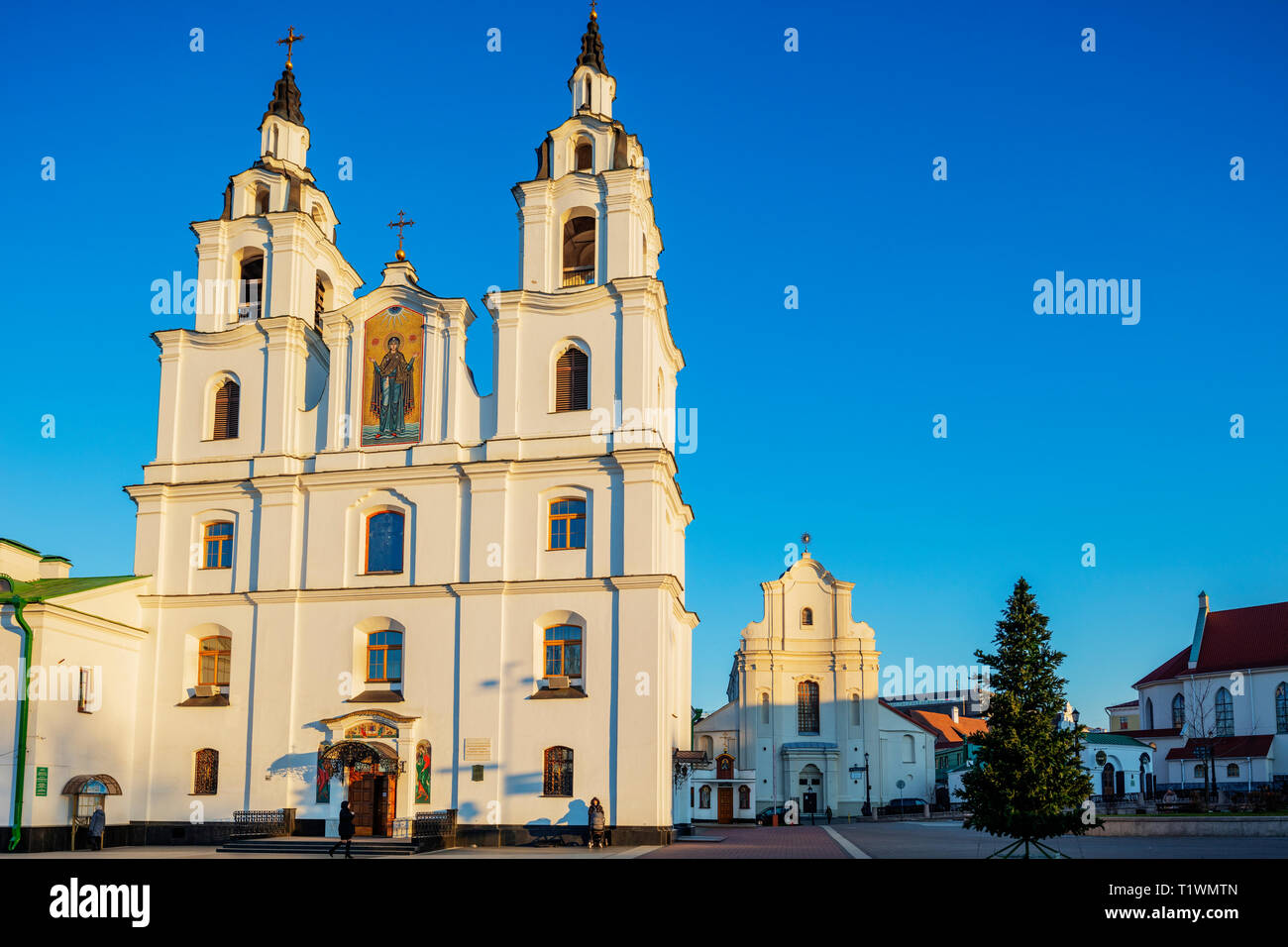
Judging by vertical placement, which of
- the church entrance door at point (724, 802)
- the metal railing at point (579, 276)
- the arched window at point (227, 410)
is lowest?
the church entrance door at point (724, 802)

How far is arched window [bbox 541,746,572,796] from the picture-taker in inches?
1172

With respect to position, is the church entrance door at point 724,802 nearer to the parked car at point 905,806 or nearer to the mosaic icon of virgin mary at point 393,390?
the parked car at point 905,806

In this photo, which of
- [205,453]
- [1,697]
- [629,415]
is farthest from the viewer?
[205,453]

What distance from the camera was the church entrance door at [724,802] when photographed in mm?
57219

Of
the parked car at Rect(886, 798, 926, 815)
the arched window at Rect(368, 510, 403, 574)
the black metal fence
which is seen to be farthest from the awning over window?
the parked car at Rect(886, 798, 926, 815)

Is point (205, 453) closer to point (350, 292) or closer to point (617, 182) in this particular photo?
point (350, 292)

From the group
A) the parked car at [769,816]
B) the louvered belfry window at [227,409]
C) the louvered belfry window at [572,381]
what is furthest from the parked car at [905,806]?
the louvered belfry window at [227,409]

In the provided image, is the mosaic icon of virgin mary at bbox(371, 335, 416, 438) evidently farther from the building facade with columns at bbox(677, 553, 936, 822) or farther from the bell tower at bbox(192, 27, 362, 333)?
the building facade with columns at bbox(677, 553, 936, 822)

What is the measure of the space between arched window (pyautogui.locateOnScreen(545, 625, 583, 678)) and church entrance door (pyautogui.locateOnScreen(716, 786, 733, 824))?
95.8ft

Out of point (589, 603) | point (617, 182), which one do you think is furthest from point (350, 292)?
point (589, 603)

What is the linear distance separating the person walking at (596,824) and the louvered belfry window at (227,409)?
608 inches

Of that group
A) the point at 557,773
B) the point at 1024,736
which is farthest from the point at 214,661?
the point at 1024,736
